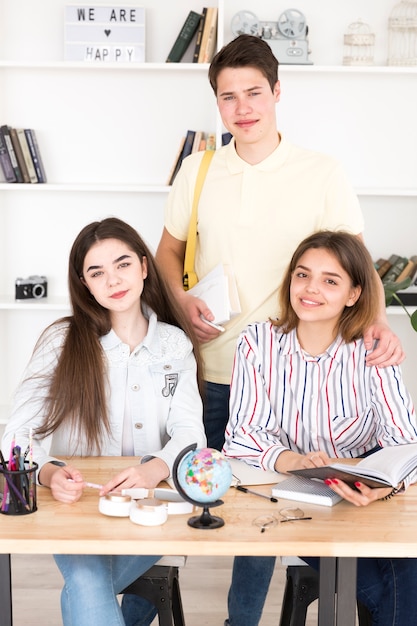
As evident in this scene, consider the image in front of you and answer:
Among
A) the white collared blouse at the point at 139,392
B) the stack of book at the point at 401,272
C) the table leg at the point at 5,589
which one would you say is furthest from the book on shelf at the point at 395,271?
the table leg at the point at 5,589

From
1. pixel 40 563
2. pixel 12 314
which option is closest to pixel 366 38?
pixel 12 314

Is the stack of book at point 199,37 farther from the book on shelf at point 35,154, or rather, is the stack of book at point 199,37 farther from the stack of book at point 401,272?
the stack of book at point 401,272

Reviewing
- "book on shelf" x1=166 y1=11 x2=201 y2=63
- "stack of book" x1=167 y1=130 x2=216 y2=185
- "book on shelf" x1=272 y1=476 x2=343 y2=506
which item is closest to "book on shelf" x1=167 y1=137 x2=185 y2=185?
"stack of book" x1=167 y1=130 x2=216 y2=185

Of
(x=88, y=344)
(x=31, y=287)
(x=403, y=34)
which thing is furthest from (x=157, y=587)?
(x=403, y=34)

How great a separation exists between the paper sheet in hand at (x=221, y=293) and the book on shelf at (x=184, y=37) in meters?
1.73

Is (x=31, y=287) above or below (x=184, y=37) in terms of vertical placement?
below

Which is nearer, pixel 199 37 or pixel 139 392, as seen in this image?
pixel 139 392

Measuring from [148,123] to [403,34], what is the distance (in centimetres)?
122

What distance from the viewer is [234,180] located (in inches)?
92.7

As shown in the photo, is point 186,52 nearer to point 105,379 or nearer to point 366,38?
point 366,38

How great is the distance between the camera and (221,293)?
223 cm

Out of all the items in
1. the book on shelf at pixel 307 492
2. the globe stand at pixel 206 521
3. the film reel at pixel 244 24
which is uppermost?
the film reel at pixel 244 24

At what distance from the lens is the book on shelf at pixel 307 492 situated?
1689 millimetres

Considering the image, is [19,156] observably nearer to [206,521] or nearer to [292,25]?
[292,25]
